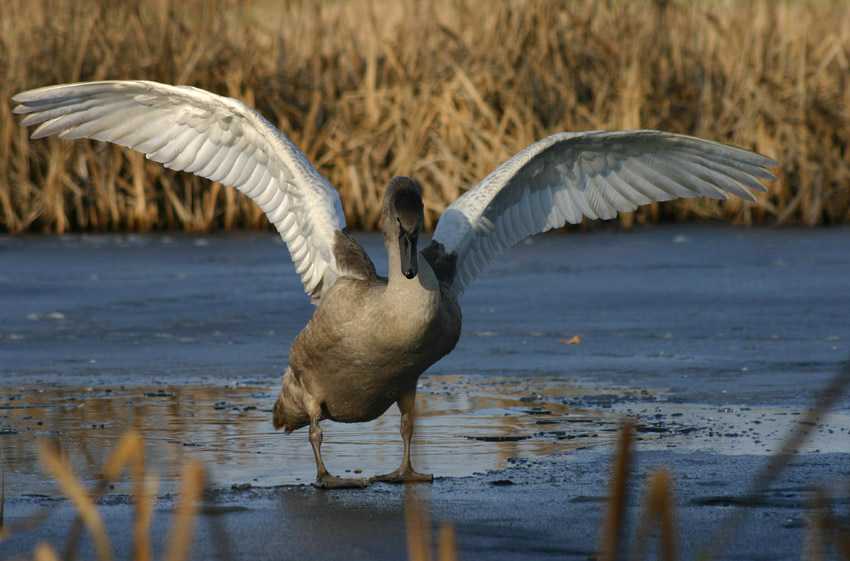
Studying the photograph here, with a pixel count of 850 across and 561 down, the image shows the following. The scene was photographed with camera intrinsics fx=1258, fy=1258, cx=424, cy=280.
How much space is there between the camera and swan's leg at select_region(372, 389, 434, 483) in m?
4.99

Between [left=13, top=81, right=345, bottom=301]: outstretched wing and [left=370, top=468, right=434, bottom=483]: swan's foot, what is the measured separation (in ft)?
4.31

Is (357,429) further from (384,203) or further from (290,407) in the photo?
(384,203)

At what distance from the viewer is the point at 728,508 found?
14.4ft

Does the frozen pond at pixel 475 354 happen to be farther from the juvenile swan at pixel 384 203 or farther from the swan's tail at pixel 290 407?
the juvenile swan at pixel 384 203

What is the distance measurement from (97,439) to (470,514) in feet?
6.45

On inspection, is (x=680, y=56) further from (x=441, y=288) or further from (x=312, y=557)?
(x=312, y=557)

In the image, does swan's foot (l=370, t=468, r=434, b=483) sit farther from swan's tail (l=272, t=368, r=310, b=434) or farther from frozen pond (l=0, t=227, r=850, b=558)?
swan's tail (l=272, t=368, r=310, b=434)

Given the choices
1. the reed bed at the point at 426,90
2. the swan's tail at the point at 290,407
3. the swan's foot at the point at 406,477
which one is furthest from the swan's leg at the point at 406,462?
the reed bed at the point at 426,90

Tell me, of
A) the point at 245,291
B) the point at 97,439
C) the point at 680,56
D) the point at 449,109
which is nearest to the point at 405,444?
the point at 97,439

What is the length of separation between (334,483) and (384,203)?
1.25m

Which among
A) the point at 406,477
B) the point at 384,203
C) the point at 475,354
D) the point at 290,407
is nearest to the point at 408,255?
the point at 384,203

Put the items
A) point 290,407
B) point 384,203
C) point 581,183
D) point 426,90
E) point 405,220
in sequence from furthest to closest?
point 426,90, point 581,183, point 290,407, point 384,203, point 405,220

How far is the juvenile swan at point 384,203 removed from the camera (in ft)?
16.8

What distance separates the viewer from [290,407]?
5742mm
